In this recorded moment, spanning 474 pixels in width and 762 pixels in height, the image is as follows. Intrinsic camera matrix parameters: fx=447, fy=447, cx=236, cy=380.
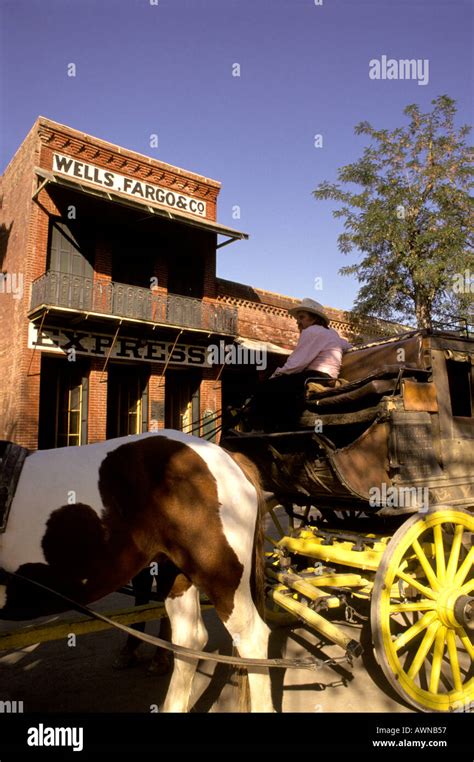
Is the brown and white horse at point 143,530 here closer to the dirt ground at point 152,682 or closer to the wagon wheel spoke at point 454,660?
the dirt ground at point 152,682

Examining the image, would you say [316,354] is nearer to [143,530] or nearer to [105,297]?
[143,530]

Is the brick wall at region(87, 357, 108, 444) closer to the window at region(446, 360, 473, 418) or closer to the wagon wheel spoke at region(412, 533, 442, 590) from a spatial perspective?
the window at region(446, 360, 473, 418)

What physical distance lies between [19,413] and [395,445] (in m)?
10.1

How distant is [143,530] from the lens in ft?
8.51

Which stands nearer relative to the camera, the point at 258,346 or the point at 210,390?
the point at 210,390

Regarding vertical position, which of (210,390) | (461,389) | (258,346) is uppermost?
(258,346)

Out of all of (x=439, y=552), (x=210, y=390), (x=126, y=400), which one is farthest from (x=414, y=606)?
(x=210, y=390)

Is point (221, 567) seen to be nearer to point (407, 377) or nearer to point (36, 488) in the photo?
point (36, 488)

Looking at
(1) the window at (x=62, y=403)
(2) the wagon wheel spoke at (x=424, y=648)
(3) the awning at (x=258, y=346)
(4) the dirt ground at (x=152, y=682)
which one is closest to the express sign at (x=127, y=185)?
(3) the awning at (x=258, y=346)

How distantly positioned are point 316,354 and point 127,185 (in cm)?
1152

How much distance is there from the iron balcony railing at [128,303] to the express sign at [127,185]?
2.83 meters

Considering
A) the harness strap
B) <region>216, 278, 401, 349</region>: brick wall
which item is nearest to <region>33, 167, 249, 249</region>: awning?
<region>216, 278, 401, 349</region>: brick wall

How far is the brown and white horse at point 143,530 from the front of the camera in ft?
7.81

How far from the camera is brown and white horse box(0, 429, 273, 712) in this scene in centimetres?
238
